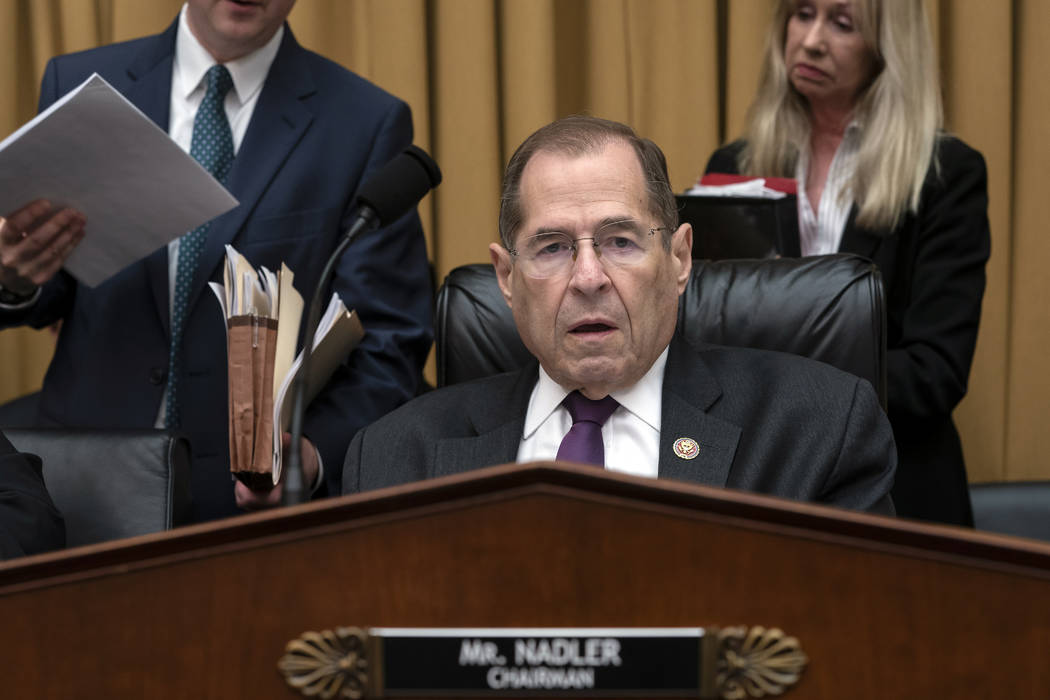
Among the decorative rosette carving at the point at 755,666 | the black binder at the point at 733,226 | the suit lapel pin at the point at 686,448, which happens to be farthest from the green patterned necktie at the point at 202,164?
the decorative rosette carving at the point at 755,666

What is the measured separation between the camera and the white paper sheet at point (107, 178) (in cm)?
179

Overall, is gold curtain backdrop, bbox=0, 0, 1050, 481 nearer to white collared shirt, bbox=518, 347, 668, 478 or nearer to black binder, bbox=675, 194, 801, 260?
black binder, bbox=675, 194, 801, 260

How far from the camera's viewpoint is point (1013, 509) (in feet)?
8.87

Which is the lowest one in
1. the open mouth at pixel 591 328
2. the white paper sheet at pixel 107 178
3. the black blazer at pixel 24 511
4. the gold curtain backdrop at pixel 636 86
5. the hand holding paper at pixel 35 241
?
the black blazer at pixel 24 511

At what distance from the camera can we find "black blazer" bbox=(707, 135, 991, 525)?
2.35 metres

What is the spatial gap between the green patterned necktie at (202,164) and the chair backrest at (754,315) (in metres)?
0.48

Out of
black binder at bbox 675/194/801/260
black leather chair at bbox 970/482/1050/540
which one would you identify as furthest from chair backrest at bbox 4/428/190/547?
black leather chair at bbox 970/482/1050/540

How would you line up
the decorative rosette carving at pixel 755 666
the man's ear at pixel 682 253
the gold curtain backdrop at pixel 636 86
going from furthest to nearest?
the gold curtain backdrop at pixel 636 86 → the man's ear at pixel 682 253 → the decorative rosette carving at pixel 755 666

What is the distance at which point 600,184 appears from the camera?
169 centimetres

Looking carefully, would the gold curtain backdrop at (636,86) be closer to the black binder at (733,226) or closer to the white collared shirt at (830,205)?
the white collared shirt at (830,205)

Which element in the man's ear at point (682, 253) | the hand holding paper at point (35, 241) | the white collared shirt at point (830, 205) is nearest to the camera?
the man's ear at point (682, 253)

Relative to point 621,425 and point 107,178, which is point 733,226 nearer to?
point 621,425

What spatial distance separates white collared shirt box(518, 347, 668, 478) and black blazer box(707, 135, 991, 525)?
80 centimetres

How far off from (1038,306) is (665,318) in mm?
1785
